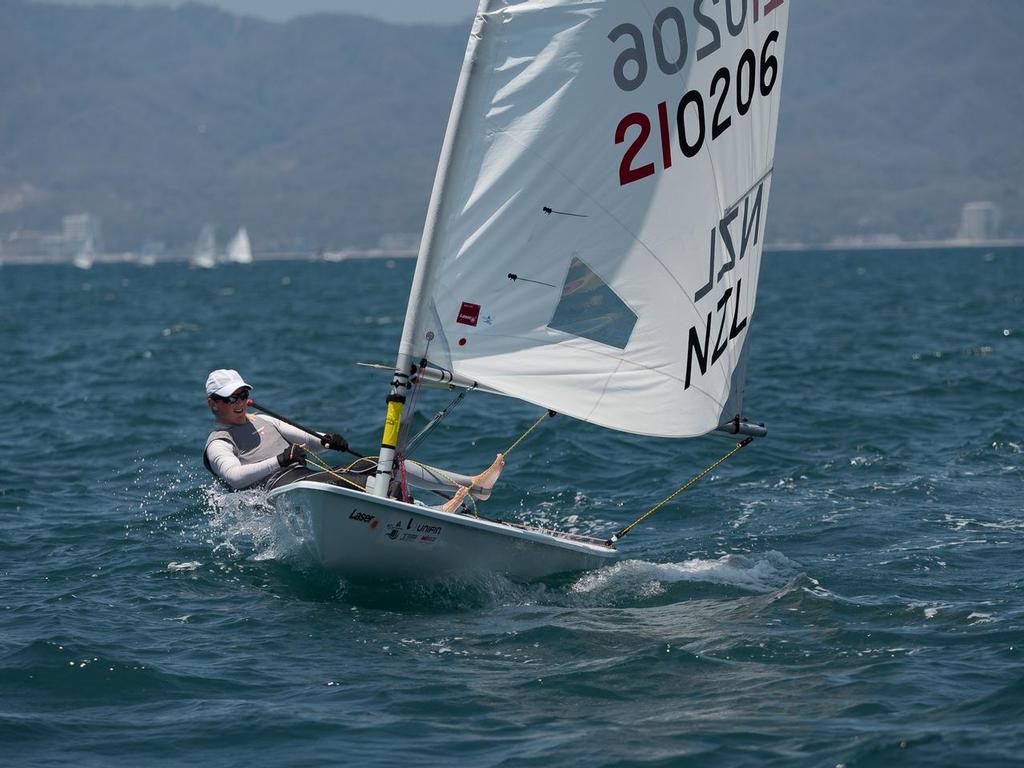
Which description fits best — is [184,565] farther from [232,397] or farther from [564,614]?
[564,614]

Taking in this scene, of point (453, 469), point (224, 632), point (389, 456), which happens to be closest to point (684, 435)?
point (389, 456)

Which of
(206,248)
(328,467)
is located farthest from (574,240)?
(206,248)

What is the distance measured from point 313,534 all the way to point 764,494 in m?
5.41

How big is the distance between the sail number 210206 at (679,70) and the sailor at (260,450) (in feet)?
Answer: 7.97

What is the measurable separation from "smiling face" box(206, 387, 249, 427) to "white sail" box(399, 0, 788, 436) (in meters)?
1.83

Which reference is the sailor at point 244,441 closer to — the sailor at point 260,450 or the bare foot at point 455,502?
the sailor at point 260,450

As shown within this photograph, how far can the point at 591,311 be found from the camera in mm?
9500

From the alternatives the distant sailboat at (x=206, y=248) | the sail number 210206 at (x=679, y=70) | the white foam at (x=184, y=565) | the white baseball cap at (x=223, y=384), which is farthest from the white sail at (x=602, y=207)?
the distant sailboat at (x=206, y=248)

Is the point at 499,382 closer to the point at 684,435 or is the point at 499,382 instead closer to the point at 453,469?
the point at 684,435

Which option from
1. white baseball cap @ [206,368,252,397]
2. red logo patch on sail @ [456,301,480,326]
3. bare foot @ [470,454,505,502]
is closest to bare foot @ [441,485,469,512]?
bare foot @ [470,454,505,502]

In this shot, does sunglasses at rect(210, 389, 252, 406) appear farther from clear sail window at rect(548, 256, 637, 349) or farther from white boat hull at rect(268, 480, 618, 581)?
clear sail window at rect(548, 256, 637, 349)

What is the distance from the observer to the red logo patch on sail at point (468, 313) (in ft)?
30.0

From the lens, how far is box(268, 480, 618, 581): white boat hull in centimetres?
891

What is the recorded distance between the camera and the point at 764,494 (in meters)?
13.1
